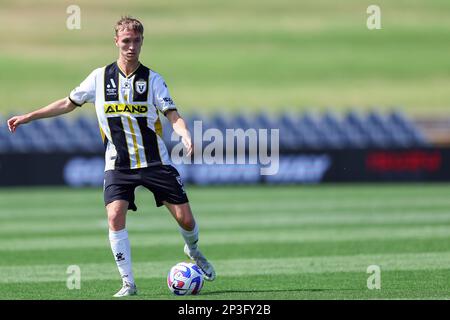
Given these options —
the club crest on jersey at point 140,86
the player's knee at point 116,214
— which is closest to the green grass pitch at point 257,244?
the player's knee at point 116,214

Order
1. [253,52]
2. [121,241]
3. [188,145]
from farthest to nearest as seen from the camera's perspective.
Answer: [253,52]
[121,241]
[188,145]

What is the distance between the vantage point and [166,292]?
10.1 metres

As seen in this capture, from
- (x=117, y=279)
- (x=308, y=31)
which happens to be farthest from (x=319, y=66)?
(x=117, y=279)

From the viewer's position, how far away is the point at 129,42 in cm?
955

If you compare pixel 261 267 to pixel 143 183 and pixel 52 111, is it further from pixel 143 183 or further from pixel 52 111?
pixel 52 111

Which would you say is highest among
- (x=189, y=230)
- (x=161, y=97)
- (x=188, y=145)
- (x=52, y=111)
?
(x=161, y=97)

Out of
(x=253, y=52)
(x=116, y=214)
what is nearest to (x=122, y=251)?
(x=116, y=214)

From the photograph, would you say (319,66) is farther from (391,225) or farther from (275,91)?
(391,225)

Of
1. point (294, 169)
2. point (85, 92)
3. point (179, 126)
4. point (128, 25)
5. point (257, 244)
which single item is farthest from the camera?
point (294, 169)

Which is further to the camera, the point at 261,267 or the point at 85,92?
the point at 261,267

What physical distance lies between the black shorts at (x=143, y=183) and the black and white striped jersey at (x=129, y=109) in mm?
64

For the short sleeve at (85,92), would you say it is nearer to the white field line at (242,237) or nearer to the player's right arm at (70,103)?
Answer: the player's right arm at (70,103)

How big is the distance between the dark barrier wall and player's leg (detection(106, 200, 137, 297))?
18.2m

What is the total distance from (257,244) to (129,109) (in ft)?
18.7
